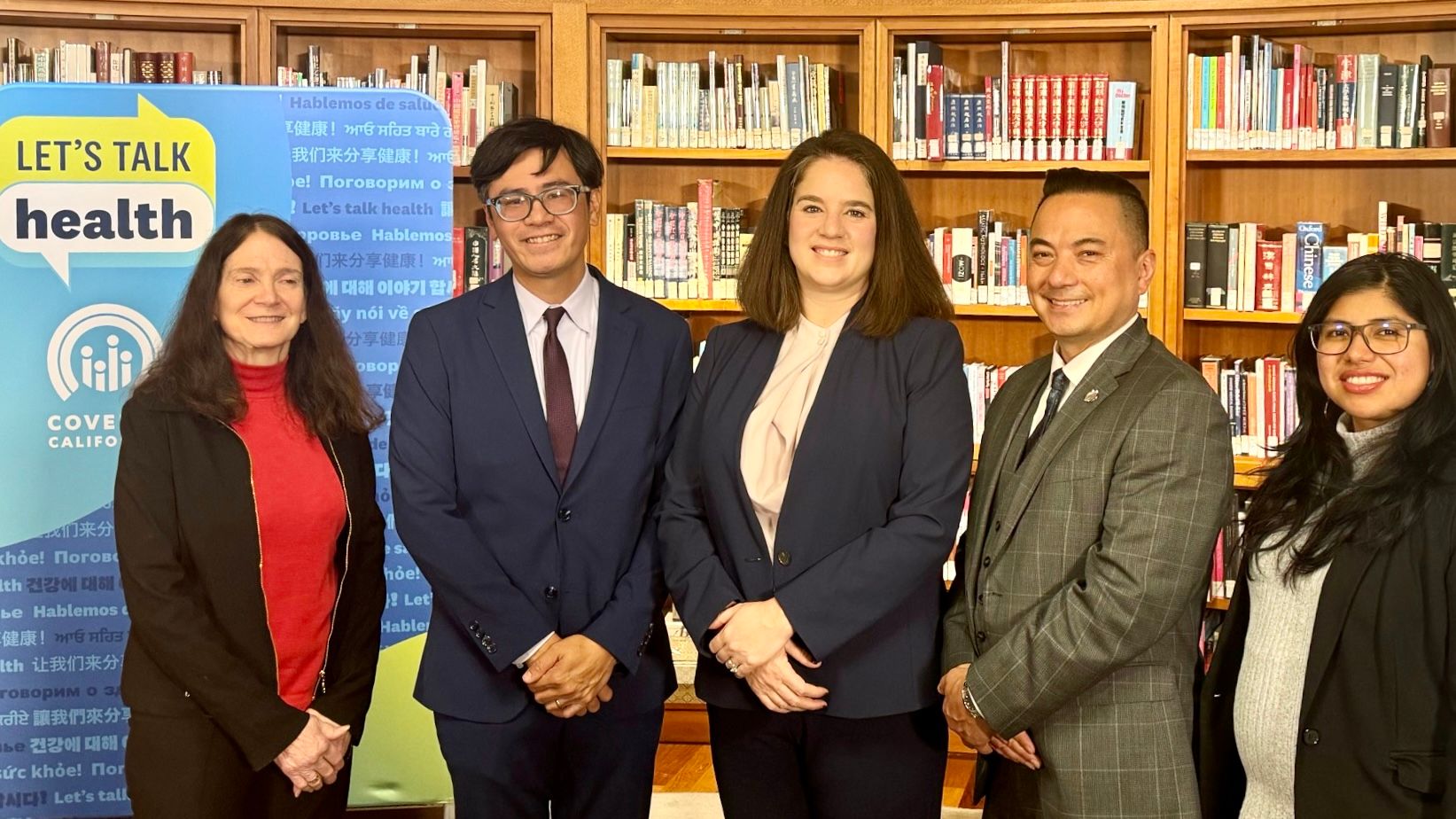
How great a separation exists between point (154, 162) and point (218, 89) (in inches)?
8.7

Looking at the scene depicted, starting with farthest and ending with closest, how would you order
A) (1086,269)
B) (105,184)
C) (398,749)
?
1. (398,749)
2. (105,184)
3. (1086,269)

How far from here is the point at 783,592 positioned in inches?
77.2

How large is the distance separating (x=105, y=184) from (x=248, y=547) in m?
1.12

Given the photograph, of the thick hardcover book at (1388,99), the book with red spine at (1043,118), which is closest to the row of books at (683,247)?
the book with red spine at (1043,118)

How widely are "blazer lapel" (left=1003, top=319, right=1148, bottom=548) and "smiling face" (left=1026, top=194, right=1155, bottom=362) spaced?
61 mm

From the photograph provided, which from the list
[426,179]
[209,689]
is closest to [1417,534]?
[209,689]

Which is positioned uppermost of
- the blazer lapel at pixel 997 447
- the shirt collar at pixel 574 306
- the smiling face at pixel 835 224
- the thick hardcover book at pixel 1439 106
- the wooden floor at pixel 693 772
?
the thick hardcover book at pixel 1439 106

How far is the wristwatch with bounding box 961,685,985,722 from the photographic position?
194 cm

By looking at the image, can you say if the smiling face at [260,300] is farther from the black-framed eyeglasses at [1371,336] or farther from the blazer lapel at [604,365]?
the black-framed eyeglasses at [1371,336]

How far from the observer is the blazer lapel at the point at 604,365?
2.21 metres

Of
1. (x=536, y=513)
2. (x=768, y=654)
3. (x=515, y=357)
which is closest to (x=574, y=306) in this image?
(x=515, y=357)

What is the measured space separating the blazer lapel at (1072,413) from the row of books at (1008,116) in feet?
7.41

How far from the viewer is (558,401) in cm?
225

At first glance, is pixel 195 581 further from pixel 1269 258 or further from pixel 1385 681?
pixel 1269 258
